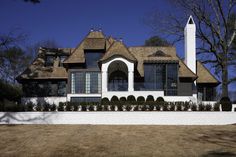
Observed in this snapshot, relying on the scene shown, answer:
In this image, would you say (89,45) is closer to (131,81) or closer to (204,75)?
(131,81)

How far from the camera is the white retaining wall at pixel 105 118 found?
26.5 m

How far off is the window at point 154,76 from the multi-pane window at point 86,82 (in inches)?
187

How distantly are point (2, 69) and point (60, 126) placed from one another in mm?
14563

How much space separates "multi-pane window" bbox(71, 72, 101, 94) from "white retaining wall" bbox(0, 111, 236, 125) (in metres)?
9.49

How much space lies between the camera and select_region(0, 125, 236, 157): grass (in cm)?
1669

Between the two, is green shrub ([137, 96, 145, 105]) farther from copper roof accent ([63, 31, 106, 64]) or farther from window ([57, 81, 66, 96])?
window ([57, 81, 66, 96])

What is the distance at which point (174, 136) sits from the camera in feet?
69.2

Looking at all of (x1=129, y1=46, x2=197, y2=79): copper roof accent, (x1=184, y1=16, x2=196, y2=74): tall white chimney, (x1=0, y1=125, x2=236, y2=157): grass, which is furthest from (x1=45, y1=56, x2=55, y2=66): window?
(x1=0, y1=125, x2=236, y2=157): grass

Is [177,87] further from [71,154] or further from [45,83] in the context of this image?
[71,154]

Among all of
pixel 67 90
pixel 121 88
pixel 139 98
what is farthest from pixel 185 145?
pixel 67 90

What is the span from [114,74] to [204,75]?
1016cm

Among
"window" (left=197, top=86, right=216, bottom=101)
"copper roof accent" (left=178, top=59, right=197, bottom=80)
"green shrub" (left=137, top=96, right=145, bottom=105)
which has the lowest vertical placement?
"green shrub" (left=137, top=96, right=145, bottom=105)

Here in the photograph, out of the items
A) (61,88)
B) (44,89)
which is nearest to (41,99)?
(44,89)

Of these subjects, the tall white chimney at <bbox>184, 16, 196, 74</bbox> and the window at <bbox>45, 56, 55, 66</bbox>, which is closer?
the tall white chimney at <bbox>184, 16, 196, 74</bbox>
